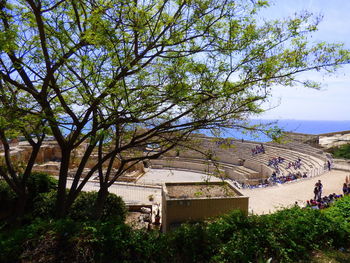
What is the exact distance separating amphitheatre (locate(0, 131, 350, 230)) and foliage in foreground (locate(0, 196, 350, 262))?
3.05 m

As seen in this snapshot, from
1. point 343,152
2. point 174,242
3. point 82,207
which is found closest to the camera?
point 174,242

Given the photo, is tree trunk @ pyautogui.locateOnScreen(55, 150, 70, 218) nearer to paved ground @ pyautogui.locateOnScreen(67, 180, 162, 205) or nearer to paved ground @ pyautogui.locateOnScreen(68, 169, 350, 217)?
paved ground @ pyautogui.locateOnScreen(68, 169, 350, 217)

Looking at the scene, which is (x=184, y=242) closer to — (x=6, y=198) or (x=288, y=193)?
(x=6, y=198)

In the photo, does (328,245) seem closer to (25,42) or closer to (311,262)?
(311,262)

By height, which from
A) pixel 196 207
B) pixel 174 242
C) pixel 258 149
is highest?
pixel 174 242

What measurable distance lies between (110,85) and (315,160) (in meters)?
25.0

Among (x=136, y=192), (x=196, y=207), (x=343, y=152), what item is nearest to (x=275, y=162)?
(x=343, y=152)

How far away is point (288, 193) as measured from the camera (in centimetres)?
1413

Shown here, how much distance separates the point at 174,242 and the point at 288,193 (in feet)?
40.5

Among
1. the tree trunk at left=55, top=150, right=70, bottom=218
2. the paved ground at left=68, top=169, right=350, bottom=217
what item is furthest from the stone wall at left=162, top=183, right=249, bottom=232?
the tree trunk at left=55, top=150, right=70, bottom=218

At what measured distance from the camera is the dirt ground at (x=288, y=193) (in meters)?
12.2

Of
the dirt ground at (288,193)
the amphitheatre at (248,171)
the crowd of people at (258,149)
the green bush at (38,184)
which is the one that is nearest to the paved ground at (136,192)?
the amphitheatre at (248,171)

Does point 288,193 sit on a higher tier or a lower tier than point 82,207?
lower

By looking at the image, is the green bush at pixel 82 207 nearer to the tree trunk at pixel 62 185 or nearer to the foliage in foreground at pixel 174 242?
the tree trunk at pixel 62 185
